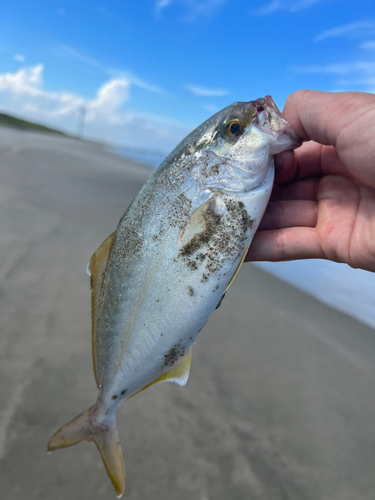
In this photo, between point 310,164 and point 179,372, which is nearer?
point 179,372

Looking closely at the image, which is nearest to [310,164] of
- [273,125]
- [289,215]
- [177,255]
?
[289,215]

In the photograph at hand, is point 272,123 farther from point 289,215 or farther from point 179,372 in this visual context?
point 179,372

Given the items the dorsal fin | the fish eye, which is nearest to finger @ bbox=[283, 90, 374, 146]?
the fish eye

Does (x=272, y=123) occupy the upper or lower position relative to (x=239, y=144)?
upper

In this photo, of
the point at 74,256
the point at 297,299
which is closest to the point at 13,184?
the point at 74,256

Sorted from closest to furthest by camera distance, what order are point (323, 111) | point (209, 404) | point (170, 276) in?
point (170, 276) → point (323, 111) → point (209, 404)

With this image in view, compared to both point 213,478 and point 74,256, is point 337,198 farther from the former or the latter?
point 74,256

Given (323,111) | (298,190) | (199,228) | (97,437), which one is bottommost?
(97,437)

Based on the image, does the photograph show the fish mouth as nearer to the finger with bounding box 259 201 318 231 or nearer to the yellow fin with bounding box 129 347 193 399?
the finger with bounding box 259 201 318 231
